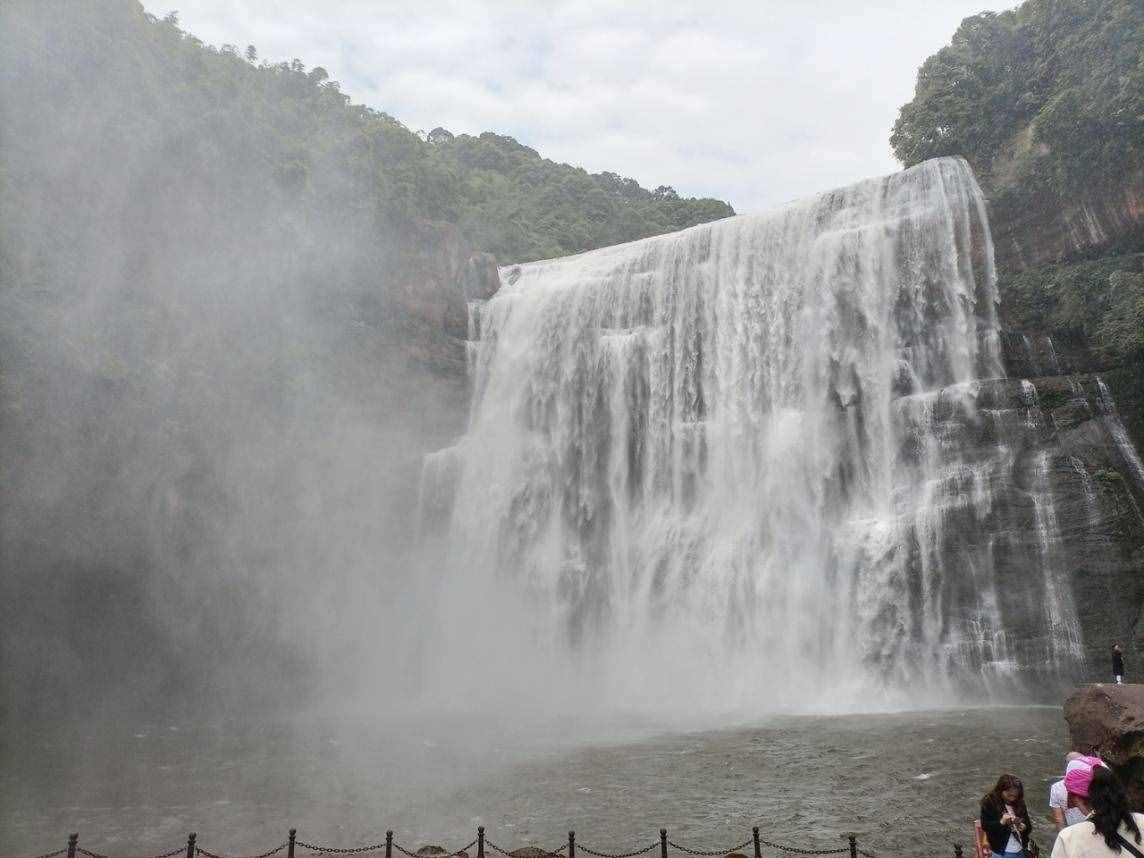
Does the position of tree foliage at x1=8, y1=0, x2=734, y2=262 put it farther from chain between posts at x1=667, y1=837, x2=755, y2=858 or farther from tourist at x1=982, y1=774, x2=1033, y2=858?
tourist at x1=982, y1=774, x2=1033, y2=858

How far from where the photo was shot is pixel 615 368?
3016cm

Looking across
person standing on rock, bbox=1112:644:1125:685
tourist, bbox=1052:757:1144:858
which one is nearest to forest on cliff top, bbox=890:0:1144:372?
person standing on rock, bbox=1112:644:1125:685

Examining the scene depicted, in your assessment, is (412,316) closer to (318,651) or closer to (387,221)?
(387,221)

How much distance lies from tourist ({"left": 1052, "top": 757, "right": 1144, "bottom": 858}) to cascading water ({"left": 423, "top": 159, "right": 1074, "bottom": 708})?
56.5 feet

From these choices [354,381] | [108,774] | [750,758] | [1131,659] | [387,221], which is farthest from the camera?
[387,221]

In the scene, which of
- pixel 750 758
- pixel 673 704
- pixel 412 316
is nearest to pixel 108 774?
pixel 750 758

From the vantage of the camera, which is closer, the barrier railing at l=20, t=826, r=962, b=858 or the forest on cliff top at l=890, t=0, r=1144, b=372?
the barrier railing at l=20, t=826, r=962, b=858

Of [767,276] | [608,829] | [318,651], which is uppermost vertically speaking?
[767,276]

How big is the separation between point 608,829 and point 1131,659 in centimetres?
1452

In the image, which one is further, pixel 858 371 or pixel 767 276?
pixel 767 276

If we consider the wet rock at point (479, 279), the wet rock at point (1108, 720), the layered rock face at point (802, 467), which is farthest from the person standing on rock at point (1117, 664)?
the wet rock at point (479, 279)

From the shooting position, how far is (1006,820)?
20.8ft

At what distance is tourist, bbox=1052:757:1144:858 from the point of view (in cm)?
450

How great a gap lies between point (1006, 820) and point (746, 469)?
20.2m
